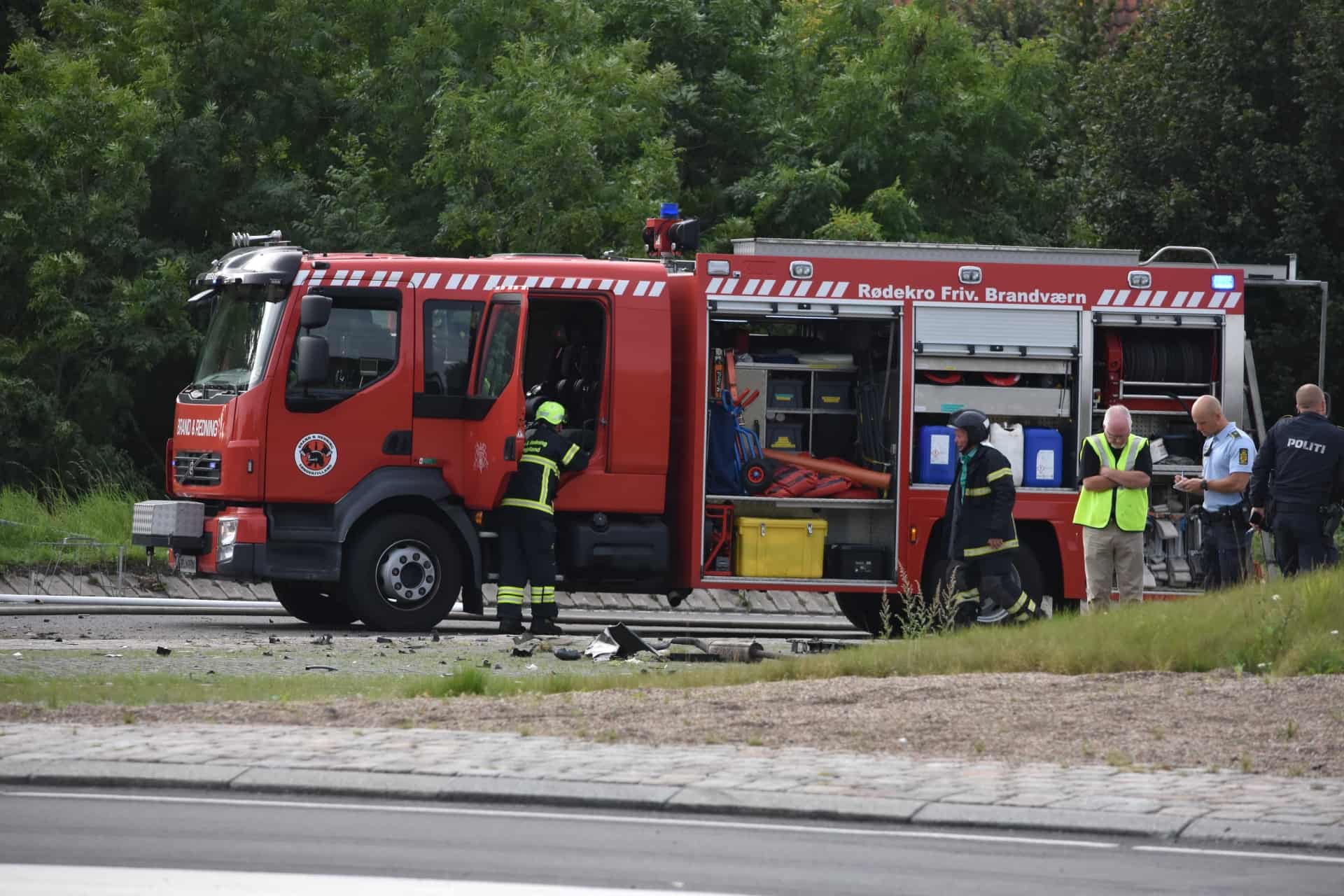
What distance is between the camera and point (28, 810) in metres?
7.57

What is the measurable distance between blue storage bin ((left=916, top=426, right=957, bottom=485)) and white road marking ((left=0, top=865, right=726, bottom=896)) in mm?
9617

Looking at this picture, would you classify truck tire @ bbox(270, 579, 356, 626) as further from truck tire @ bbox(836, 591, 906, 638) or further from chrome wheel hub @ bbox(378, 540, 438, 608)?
truck tire @ bbox(836, 591, 906, 638)

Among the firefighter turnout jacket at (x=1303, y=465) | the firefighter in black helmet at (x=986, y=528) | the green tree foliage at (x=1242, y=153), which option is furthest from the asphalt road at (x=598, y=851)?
the green tree foliage at (x=1242, y=153)

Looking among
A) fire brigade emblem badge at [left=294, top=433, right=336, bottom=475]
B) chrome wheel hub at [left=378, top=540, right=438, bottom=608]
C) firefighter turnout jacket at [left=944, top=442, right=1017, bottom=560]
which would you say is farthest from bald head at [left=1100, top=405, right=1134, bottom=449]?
fire brigade emblem badge at [left=294, top=433, right=336, bottom=475]

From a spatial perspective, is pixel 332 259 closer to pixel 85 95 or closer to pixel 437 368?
pixel 437 368

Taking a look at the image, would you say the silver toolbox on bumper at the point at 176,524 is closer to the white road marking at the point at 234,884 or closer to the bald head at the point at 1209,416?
the bald head at the point at 1209,416

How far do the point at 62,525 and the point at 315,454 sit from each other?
5.25 m

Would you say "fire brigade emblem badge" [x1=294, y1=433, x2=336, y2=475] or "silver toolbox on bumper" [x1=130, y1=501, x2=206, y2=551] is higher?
"fire brigade emblem badge" [x1=294, y1=433, x2=336, y2=475]

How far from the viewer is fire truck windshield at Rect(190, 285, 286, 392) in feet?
49.8

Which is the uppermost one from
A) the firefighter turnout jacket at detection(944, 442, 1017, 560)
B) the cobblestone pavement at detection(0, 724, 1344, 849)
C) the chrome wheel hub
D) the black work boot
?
the firefighter turnout jacket at detection(944, 442, 1017, 560)

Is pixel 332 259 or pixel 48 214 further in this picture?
pixel 48 214

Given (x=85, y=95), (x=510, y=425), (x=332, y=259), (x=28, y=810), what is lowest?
(x=28, y=810)

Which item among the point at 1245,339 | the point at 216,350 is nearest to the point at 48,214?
the point at 216,350

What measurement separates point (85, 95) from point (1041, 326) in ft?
41.8
